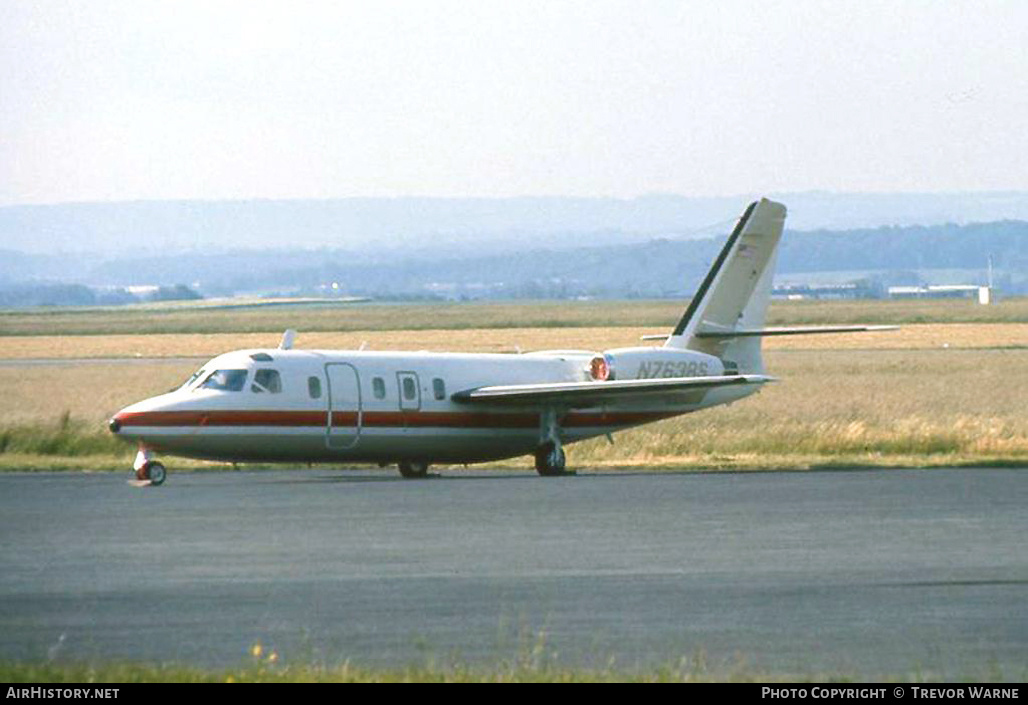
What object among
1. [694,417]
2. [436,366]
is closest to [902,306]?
[694,417]

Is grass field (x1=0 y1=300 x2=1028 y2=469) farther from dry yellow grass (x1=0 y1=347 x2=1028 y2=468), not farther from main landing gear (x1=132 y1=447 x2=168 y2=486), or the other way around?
main landing gear (x1=132 y1=447 x2=168 y2=486)

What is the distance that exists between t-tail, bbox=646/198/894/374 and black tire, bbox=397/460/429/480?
5018mm

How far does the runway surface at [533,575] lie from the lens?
48.3 feet

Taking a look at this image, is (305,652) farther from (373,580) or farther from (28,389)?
(28,389)

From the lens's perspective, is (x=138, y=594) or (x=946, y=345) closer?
(x=138, y=594)

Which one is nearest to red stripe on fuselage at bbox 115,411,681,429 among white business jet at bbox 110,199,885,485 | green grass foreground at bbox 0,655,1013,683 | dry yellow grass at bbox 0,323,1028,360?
white business jet at bbox 110,199,885,485

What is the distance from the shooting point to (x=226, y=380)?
3319 centimetres

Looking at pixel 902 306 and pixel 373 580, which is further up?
pixel 373 580

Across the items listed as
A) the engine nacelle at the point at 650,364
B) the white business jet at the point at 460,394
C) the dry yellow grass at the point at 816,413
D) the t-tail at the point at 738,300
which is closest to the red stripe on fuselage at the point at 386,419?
the white business jet at the point at 460,394

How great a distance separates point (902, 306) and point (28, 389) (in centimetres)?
12572

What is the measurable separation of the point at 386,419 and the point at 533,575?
15.7m

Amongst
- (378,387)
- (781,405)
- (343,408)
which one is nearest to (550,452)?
(378,387)

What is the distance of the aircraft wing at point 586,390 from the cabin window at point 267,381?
3.42m

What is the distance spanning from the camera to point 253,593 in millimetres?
17938
